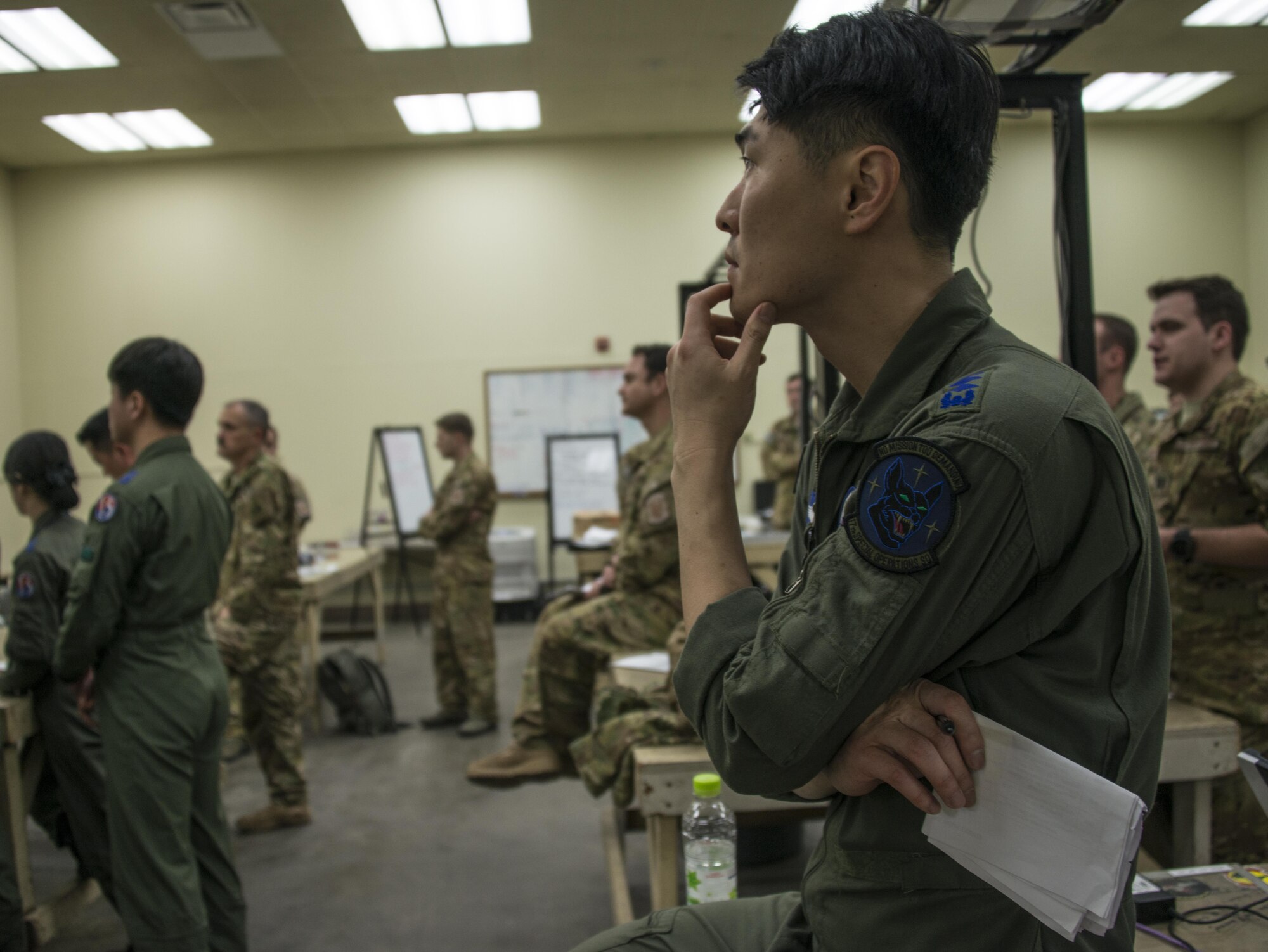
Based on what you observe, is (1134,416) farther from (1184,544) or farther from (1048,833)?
(1048,833)

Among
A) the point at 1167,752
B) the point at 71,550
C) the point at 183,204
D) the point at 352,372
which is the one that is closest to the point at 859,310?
the point at 1167,752

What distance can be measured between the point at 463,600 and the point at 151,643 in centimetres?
274

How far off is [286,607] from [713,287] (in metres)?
3.24

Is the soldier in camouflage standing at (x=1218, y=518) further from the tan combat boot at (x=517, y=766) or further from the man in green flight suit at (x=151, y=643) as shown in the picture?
the man in green flight suit at (x=151, y=643)

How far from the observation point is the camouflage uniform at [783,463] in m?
5.51

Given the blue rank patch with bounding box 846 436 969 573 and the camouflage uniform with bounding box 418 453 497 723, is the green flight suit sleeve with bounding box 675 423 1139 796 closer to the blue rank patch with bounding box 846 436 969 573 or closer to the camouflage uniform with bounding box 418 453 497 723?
the blue rank patch with bounding box 846 436 969 573

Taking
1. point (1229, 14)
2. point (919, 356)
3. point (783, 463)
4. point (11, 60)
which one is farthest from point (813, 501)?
point (11, 60)

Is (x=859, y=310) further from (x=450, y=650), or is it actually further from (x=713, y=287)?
(x=450, y=650)

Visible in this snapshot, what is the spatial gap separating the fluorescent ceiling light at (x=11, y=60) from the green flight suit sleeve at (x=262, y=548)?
2.94 meters

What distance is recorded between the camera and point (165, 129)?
6988 millimetres

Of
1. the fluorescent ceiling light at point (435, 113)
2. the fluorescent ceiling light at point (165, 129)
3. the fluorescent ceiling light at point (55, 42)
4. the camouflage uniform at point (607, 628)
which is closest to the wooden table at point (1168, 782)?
the camouflage uniform at point (607, 628)

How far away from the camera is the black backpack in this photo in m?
4.80

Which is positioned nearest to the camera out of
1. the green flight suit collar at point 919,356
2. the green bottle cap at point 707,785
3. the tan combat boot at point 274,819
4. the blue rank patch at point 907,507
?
the blue rank patch at point 907,507

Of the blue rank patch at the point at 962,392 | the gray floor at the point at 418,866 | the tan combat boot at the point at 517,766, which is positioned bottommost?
the gray floor at the point at 418,866
